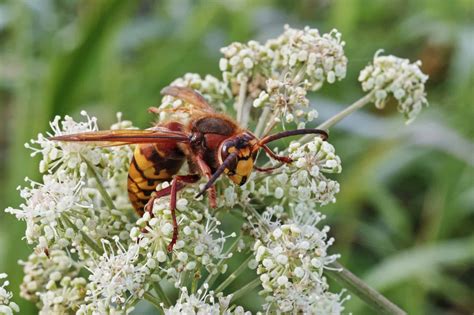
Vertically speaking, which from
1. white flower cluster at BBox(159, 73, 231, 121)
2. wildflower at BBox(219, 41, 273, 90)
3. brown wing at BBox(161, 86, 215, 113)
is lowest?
brown wing at BBox(161, 86, 215, 113)

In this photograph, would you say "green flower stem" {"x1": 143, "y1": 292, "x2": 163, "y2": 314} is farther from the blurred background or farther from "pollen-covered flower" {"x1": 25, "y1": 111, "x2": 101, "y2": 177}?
the blurred background

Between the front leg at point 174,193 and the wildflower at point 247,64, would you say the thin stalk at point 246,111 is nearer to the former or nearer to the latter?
the wildflower at point 247,64

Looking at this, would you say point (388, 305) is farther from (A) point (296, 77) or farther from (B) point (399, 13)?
(B) point (399, 13)

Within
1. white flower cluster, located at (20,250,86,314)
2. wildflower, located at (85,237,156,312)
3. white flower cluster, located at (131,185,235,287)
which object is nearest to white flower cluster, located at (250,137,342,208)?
white flower cluster, located at (131,185,235,287)

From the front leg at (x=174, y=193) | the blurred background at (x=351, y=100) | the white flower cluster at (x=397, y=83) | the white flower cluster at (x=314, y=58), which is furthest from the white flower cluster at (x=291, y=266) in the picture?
the blurred background at (x=351, y=100)

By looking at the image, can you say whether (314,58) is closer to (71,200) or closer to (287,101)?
(287,101)

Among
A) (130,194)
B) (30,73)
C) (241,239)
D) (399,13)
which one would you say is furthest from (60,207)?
(399,13)
